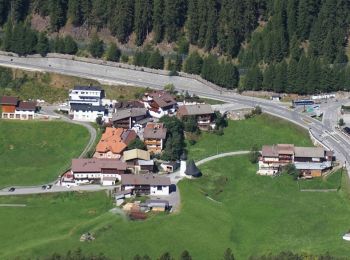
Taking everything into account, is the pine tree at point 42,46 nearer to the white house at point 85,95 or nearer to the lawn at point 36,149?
the white house at point 85,95

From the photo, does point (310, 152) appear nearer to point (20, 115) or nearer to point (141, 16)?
point (20, 115)

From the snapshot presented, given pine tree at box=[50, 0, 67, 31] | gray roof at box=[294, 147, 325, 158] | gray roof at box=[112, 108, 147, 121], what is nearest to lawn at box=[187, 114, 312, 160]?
gray roof at box=[294, 147, 325, 158]

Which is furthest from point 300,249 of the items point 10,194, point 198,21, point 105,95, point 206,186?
point 198,21

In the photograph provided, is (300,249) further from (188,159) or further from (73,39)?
(73,39)

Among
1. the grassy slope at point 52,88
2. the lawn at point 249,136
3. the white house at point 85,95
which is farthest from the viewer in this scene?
the grassy slope at point 52,88

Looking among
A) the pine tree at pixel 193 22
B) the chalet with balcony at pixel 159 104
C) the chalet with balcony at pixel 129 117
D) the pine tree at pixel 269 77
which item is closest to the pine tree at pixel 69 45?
Result: the chalet with balcony at pixel 159 104

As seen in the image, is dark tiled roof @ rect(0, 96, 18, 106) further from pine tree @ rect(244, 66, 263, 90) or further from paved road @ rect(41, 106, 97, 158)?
pine tree @ rect(244, 66, 263, 90)
